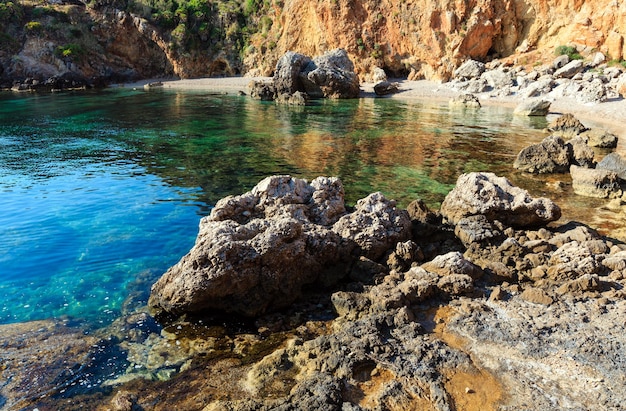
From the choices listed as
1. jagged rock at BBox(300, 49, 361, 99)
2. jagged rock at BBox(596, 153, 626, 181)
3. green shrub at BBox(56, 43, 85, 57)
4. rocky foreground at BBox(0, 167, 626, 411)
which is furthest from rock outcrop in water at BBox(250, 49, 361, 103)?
rocky foreground at BBox(0, 167, 626, 411)

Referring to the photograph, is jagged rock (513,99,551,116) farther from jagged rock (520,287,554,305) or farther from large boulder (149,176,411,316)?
jagged rock (520,287,554,305)

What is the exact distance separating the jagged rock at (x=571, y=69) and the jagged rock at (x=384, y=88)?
1538 centimetres

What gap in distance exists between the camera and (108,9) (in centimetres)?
6950

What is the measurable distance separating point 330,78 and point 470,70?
560 inches

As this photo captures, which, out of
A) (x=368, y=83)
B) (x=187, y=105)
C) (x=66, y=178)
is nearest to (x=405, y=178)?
(x=66, y=178)

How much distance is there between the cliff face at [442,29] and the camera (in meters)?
41.7

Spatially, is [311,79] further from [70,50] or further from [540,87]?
[70,50]

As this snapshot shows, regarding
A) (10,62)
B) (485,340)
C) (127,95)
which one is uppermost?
(10,62)

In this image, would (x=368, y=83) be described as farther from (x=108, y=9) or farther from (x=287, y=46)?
(x=108, y=9)

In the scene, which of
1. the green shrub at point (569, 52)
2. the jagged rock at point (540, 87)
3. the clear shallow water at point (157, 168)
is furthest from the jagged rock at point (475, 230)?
the green shrub at point (569, 52)

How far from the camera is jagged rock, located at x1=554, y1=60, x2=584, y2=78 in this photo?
3825 cm

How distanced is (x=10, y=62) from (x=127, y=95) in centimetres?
2323

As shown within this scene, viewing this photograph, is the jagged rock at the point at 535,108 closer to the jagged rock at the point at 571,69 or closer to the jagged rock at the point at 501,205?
the jagged rock at the point at 571,69

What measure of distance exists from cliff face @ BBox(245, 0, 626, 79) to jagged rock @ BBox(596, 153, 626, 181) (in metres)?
28.5
